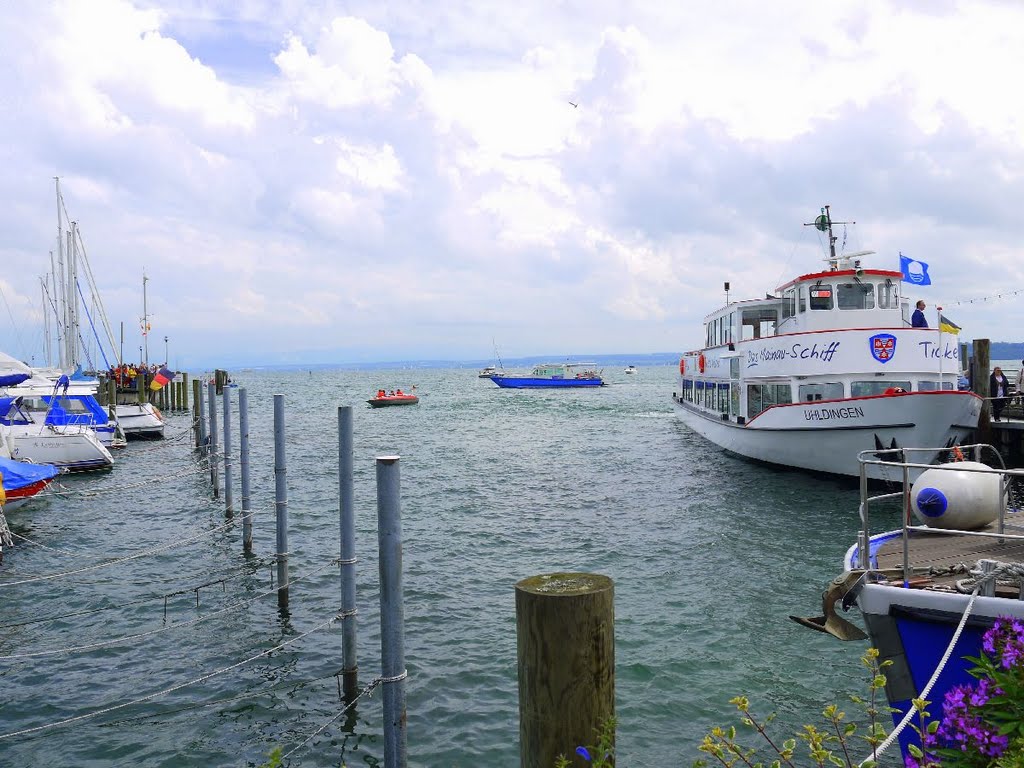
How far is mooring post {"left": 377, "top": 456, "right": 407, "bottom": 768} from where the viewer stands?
18.7 feet

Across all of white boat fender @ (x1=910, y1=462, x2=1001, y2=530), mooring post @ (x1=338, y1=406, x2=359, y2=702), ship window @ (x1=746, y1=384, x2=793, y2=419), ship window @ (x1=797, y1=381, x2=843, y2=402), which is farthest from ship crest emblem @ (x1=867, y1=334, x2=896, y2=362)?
mooring post @ (x1=338, y1=406, x2=359, y2=702)

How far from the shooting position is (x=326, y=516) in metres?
19.2

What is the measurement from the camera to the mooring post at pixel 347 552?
325 inches

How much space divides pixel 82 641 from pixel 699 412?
85.7 feet

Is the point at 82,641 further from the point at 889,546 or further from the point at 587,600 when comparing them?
the point at 889,546

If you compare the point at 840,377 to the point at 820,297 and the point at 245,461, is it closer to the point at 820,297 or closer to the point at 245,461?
the point at 820,297

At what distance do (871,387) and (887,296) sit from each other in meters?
4.03

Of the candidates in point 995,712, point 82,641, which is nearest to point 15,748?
point 82,641

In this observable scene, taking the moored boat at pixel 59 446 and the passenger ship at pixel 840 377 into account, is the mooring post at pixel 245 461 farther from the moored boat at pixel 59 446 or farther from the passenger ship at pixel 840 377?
the moored boat at pixel 59 446

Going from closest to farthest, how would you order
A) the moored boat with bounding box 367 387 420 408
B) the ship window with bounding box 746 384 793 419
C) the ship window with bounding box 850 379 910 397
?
the ship window with bounding box 850 379 910 397
the ship window with bounding box 746 384 793 419
the moored boat with bounding box 367 387 420 408

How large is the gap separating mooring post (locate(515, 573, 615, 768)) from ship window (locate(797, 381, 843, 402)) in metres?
19.0

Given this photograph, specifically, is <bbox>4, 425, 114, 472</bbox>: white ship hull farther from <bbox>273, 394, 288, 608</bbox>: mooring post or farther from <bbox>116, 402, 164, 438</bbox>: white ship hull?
<bbox>273, 394, 288, 608</bbox>: mooring post

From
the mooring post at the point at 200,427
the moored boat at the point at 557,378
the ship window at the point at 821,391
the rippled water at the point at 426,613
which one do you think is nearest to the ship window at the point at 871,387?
the ship window at the point at 821,391

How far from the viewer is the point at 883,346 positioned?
814 inches
